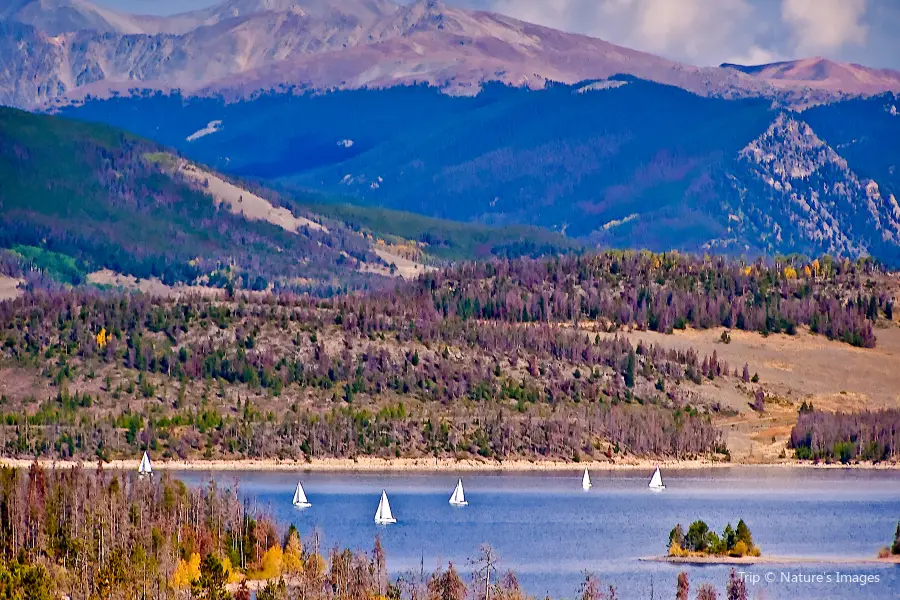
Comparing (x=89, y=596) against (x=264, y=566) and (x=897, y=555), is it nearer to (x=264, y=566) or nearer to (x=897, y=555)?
(x=264, y=566)

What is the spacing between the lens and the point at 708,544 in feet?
532

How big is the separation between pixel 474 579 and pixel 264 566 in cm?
1573

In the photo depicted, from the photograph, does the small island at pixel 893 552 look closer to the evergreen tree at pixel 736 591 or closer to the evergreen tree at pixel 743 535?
the evergreen tree at pixel 743 535

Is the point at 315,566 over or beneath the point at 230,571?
over

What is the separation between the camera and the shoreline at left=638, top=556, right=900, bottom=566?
159 metres

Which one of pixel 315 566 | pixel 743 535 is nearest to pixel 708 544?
pixel 743 535

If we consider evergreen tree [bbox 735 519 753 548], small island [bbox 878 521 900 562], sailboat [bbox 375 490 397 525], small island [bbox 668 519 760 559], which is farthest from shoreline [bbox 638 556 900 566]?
sailboat [bbox 375 490 397 525]

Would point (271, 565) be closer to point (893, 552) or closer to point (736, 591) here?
point (736, 591)

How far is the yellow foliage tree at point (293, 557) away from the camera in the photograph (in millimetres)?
137600

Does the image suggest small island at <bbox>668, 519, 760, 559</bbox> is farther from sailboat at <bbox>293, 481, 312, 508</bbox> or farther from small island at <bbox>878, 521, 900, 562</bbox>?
sailboat at <bbox>293, 481, 312, 508</bbox>

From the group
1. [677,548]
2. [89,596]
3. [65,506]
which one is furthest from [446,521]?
[89,596]

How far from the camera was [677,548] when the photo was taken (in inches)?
6368

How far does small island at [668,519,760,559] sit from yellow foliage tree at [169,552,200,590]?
4085cm

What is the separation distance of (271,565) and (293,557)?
336cm
